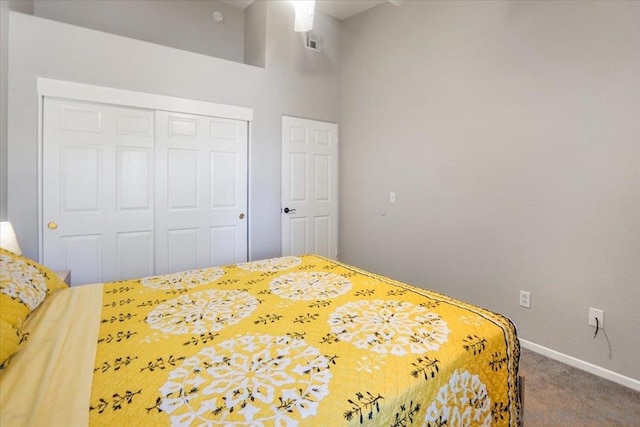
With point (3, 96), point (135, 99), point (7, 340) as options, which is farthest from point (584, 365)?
point (3, 96)

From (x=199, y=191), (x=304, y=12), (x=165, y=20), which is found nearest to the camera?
(x=304, y=12)

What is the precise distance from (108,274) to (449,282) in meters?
2.96

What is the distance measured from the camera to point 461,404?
1078 millimetres

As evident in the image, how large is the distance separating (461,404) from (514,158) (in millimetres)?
2032

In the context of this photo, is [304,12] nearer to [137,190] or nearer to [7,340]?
[137,190]

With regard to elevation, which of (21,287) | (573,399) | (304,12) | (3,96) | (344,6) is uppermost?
(344,6)

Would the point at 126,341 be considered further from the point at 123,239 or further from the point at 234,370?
the point at 123,239

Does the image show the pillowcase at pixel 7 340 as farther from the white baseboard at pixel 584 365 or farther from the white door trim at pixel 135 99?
the white baseboard at pixel 584 365

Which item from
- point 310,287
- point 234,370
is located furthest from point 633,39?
point 234,370

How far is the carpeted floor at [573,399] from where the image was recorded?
171cm

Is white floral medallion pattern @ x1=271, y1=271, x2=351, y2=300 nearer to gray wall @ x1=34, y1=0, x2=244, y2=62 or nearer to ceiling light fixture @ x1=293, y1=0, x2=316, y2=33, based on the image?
ceiling light fixture @ x1=293, y1=0, x2=316, y2=33

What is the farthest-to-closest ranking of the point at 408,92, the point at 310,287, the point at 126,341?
the point at 408,92 < the point at 310,287 < the point at 126,341

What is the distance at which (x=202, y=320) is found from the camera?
1.31 m

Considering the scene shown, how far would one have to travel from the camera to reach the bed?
815mm
